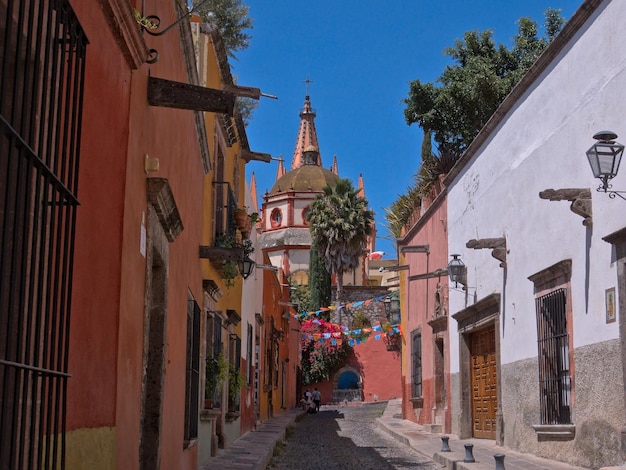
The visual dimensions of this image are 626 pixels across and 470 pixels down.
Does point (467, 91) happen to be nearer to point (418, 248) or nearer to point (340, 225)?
point (418, 248)

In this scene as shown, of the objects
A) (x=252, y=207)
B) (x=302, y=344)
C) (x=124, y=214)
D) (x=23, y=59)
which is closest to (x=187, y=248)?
(x=124, y=214)

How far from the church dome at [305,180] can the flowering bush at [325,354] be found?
1727 cm

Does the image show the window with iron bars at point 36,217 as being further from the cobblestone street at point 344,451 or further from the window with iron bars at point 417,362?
the window with iron bars at point 417,362

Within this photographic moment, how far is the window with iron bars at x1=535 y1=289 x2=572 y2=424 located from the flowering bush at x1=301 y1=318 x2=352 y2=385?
109ft

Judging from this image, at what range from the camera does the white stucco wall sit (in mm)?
9711

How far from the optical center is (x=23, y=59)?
3467 mm

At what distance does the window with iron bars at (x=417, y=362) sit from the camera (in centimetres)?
2284

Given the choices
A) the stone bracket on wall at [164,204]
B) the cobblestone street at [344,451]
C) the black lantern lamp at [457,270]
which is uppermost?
the black lantern lamp at [457,270]

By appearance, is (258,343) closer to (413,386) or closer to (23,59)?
(413,386)

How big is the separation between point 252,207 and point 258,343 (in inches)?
162

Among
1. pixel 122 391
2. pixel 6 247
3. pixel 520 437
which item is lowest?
pixel 520 437

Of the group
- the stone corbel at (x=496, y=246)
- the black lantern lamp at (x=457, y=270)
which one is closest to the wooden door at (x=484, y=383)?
the black lantern lamp at (x=457, y=270)

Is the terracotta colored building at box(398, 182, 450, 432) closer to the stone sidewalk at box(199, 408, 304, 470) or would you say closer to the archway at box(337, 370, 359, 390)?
the stone sidewalk at box(199, 408, 304, 470)

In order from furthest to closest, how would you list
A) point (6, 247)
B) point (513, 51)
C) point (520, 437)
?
point (513, 51)
point (520, 437)
point (6, 247)
